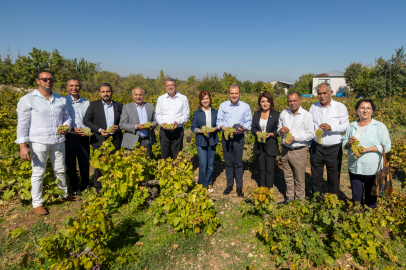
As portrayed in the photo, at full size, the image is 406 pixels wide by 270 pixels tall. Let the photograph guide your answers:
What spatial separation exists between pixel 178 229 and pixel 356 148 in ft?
8.79

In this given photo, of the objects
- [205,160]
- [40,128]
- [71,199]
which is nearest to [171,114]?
[205,160]

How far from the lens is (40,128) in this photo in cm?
335

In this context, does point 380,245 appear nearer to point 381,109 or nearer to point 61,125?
point 61,125

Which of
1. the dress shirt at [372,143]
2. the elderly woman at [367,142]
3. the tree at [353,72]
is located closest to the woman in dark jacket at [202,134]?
the elderly woman at [367,142]

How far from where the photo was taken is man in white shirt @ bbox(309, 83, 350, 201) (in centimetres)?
335

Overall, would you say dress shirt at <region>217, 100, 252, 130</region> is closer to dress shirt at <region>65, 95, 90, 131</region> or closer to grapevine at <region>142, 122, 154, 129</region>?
grapevine at <region>142, 122, 154, 129</region>

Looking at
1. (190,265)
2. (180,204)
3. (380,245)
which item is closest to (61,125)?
(180,204)

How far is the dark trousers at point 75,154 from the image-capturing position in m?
4.03

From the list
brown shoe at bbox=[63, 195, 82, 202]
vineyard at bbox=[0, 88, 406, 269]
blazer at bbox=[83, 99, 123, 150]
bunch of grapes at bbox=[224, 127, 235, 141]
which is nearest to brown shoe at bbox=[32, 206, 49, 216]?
vineyard at bbox=[0, 88, 406, 269]

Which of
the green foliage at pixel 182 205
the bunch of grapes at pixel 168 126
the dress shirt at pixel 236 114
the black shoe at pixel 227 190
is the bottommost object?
the black shoe at pixel 227 190

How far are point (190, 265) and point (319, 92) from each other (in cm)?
305

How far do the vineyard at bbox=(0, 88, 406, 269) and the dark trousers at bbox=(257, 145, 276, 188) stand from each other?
671mm

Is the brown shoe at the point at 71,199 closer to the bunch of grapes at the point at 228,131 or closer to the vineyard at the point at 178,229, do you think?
the vineyard at the point at 178,229

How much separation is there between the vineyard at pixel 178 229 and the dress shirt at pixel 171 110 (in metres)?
0.94
